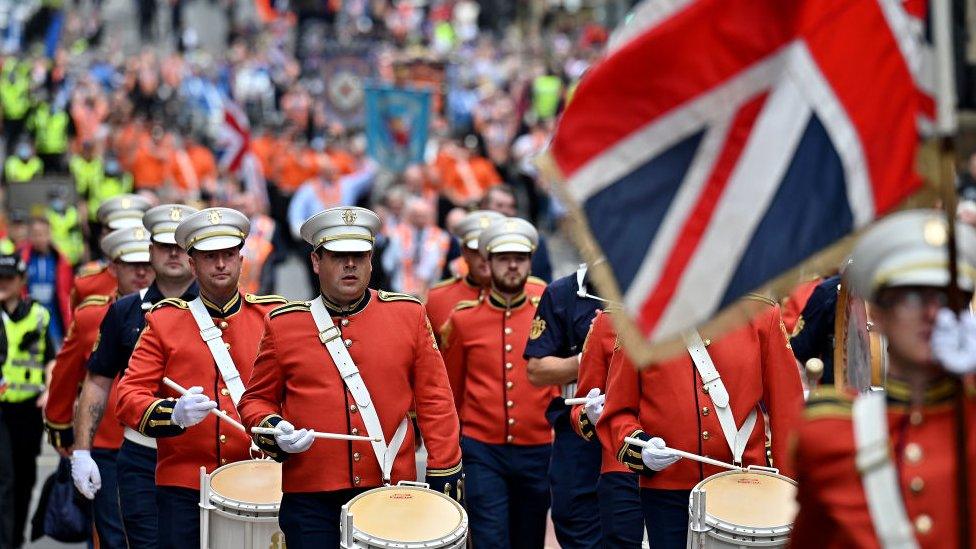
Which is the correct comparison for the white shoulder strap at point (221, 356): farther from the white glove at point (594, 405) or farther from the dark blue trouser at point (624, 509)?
the dark blue trouser at point (624, 509)

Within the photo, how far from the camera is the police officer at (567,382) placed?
31.8 ft

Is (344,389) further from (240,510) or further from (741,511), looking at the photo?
(741,511)

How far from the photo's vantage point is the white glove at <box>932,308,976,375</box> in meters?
4.64

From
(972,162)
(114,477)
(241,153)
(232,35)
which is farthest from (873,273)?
(232,35)

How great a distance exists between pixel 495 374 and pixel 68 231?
13.1m

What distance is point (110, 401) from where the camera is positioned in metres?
9.77

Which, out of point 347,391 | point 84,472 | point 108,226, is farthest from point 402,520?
point 108,226

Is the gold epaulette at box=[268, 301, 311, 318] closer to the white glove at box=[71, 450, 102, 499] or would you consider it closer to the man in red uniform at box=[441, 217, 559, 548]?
the white glove at box=[71, 450, 102, 499]

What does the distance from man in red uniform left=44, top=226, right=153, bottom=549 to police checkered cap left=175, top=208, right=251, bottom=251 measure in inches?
49.8

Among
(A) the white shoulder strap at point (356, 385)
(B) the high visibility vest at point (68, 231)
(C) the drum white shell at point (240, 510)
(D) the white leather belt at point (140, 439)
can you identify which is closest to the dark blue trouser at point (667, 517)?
(A) the white shoulder strap at point (356, 385)

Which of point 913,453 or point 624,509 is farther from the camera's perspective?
point 624,509

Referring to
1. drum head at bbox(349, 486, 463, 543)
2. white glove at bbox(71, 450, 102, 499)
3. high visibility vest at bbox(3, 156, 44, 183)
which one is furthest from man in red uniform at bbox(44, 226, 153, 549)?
high visibility vest at bbox(3, 156, 44, 183)

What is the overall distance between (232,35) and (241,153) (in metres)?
23.1

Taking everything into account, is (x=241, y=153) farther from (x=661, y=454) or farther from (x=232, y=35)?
(x=232, y=35)
